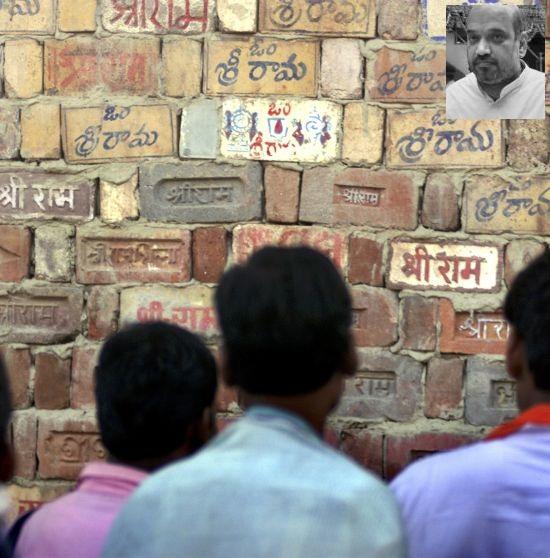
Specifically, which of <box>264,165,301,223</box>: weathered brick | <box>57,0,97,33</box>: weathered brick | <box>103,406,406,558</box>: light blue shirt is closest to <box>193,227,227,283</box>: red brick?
<box>264,165,301,223</box>: weathered brick

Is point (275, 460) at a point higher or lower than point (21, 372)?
higher

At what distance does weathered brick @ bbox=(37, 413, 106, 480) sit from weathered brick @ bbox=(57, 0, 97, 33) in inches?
50.3

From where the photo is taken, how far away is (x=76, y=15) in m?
3.34

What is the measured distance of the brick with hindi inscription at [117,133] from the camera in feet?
10.9

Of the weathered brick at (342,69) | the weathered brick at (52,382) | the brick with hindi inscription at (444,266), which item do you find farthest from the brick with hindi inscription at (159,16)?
the weathered brick at (52,382)

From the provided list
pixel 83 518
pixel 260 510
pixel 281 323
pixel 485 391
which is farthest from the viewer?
pixel 485 391

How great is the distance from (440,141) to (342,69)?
0.39m

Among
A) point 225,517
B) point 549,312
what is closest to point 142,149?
point 549,312

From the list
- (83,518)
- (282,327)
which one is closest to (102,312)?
(83,518)

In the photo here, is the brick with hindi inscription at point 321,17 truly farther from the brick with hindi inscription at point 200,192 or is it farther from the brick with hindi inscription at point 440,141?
the brick with hindi inscription at point 200,192

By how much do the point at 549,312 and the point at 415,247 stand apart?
5.09ft

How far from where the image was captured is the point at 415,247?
3256 mm

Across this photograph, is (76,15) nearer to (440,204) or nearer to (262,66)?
(262,66)

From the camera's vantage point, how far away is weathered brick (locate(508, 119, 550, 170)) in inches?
128
